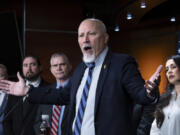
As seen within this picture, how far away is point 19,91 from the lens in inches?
88.1

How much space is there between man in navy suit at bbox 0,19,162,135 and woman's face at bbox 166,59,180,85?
0.66 meters

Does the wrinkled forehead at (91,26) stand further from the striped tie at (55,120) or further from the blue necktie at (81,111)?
the striped tie at (55,120)

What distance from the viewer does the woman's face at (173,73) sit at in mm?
2508

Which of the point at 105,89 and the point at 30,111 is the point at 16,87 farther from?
the point at 30,111

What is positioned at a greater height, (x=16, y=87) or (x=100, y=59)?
(x=100, y=59)

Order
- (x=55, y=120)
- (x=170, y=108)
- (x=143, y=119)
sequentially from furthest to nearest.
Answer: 1. (x=55, y=120)
2. (x=143, y=119)
3. (x=170, y=108)

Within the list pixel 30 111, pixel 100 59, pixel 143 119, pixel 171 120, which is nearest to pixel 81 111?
pixel 100 59

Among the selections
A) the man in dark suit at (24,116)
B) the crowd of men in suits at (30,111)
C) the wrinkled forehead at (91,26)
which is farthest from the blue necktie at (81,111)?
the man in dark suit at (24,116)

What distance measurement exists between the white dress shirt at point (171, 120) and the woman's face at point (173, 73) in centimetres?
11

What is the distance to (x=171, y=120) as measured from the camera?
238cm

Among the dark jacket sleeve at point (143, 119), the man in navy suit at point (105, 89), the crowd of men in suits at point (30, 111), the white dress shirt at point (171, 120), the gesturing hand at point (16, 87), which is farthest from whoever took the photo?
the crowd of men in suits at point (30, 111)

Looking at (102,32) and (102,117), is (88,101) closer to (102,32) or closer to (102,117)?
(102,117)

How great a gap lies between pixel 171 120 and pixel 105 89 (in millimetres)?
749

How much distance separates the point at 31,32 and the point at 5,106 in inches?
120
